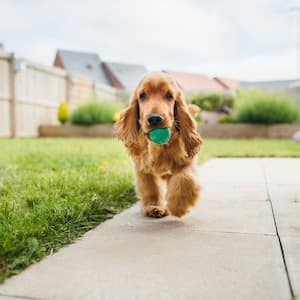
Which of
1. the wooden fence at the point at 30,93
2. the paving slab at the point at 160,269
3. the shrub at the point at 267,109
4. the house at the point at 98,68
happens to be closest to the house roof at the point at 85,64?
the house at the point at 98,68

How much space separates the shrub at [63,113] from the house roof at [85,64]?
1508 centimetres

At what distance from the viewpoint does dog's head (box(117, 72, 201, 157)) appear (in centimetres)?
213

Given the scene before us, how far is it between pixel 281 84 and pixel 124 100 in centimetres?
1122

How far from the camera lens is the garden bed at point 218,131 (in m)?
11.9

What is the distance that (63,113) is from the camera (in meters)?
13.9

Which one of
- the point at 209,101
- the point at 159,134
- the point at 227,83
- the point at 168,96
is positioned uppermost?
the point at 227,83

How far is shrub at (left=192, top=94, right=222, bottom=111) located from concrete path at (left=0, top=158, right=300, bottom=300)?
43.3 ft

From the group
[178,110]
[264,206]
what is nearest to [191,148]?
[178,110]

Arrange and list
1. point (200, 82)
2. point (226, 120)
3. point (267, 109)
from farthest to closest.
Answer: point (200, 82) → point (226, 120) → point (267, 109)

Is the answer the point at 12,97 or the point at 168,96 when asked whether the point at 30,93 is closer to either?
the point at 12,97

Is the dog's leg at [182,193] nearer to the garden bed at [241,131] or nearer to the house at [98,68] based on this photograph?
the garden bed at [241,131]

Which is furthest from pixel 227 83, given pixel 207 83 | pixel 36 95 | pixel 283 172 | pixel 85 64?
pixel 283 172

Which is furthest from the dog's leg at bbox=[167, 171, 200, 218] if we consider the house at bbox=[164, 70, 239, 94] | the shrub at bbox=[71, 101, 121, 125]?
the house at bbox=[164, 70, 239, 94]

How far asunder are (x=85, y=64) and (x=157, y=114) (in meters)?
28.7
